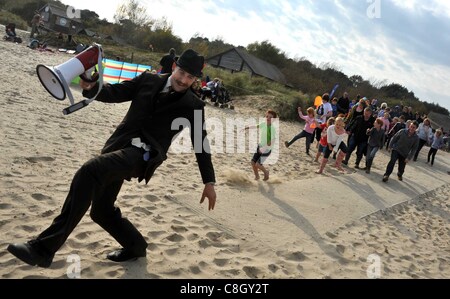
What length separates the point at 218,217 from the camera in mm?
5402

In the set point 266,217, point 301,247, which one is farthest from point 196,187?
point 301,247

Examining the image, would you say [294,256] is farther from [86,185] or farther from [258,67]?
[258,67]

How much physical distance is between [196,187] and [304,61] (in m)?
63.0

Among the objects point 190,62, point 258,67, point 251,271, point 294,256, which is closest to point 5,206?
point 190,62

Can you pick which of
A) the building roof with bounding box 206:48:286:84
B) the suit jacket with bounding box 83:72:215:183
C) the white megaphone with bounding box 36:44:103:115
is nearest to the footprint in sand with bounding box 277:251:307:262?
the suit jacket with bounding box 83:72:215:183

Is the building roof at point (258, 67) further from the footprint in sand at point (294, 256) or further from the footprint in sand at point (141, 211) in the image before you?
the footprint in sand at point (294, 256)

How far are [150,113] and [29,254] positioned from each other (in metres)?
1.41

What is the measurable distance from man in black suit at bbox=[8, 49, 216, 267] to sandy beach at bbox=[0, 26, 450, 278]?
537mm

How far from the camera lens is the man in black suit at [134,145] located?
283 cm

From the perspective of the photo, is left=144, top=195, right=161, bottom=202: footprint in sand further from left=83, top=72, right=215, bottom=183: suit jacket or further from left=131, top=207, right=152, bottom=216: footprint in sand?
left=83, top=72, right=215, bottom=183: suit jacket

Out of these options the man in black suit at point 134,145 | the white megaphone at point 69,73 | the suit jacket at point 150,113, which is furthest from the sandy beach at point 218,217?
the white megaphone at point 69,73

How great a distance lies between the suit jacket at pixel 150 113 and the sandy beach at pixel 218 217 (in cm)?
118

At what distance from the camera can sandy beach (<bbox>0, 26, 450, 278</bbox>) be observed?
3.87 metres
